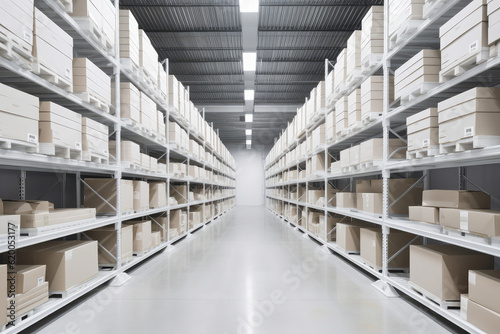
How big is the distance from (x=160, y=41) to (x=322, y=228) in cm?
673

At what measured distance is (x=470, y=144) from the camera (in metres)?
2.69

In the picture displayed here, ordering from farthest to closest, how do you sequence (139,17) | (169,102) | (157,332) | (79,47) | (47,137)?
(139,17) < (169,102) < (79,47) < (47,137) < (157,332)

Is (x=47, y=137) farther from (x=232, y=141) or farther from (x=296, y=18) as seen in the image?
(x=232, y=141)

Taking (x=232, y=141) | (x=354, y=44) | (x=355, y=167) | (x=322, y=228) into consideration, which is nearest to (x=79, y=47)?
(x=354, y=44)

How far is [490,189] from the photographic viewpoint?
4.28 meters

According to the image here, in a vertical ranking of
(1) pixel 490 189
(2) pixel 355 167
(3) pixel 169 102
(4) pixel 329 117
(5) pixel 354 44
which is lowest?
(1) pixel 490 189

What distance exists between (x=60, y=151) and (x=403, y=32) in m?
4.07

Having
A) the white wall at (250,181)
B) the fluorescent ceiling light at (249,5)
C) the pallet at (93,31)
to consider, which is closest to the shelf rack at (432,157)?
the fluorescent ceiling light at (249,5)

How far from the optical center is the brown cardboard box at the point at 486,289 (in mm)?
2379

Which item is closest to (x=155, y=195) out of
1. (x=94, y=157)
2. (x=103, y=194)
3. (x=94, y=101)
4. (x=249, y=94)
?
(x=103, y=194)

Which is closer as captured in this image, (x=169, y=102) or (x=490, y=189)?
(x=490, y=189)

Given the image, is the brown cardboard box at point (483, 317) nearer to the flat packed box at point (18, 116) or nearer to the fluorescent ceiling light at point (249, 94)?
the flat packed box at point (18, 116)

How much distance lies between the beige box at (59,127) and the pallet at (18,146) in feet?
0.99

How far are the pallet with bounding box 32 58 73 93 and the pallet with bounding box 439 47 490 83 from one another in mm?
3765
